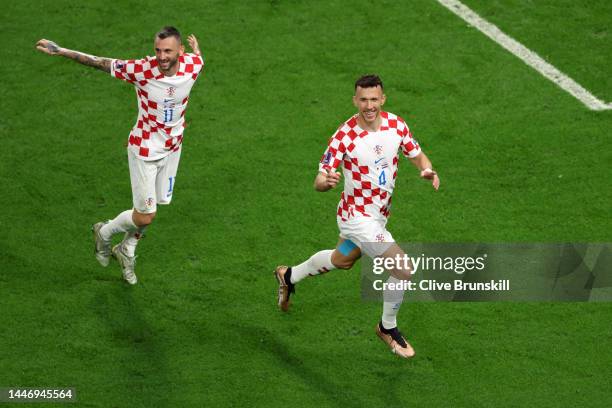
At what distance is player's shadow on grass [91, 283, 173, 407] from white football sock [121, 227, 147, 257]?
349mm

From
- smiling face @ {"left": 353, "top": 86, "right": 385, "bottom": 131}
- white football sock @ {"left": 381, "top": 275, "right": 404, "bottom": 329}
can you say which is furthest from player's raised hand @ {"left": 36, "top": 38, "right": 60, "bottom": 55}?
white football sock @ {"left": 381, "top": 275, "right": 404, "bottom": 329}

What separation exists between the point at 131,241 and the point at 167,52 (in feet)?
6.20

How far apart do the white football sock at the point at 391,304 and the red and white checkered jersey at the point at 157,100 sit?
2331 mm

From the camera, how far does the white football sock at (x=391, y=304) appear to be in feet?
30.7

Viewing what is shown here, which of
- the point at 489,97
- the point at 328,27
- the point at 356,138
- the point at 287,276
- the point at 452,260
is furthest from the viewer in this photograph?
the point at 328,27

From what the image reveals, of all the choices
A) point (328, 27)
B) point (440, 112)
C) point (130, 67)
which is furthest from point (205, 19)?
point (130, 67)

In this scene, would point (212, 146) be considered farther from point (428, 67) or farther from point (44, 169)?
point (428, 67)

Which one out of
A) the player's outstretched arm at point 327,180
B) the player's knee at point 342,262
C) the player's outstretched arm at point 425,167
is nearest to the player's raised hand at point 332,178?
the player's outstretched arm at point 327,180

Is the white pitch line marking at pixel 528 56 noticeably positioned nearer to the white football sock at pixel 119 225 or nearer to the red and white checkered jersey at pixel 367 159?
the red and white checkered jersey at pixel 367 159

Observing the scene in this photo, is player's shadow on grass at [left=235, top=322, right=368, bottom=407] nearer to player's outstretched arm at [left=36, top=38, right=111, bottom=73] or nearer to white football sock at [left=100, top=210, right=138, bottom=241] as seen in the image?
white football sock at [left=100, top=210, right=138, bottom=241]

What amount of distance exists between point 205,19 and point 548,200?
5.02 m

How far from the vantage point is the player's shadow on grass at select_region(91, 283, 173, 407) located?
359 inches

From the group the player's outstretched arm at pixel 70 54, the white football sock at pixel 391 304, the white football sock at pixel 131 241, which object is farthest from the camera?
the white football sock at pixel 131 241

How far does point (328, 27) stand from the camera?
536 inches
